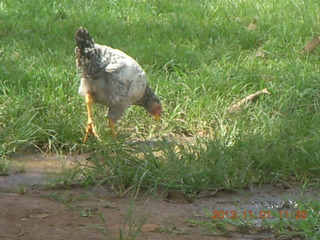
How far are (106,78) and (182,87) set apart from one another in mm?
1202

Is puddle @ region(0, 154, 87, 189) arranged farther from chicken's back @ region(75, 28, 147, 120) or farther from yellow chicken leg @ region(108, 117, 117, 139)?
chicken's back @ region(75, 28, 147, 120)

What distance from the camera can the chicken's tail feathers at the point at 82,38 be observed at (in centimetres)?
700

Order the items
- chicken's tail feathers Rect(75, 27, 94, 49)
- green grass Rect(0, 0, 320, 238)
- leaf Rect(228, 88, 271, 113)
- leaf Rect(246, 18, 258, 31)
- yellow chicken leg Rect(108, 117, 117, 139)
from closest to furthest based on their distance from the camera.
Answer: green grass Rect(0, 0, 320, 238) → chicken's tail feathers Rect(75, 27, 94, 49) → yellow chicken leg Rect(108, 117, 117, 139) → leaf Rect(228, 88, 271, 113) → leaf Rect(246, 18, 258, 31)

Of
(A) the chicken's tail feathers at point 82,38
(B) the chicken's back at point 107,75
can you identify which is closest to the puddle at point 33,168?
(B) the chicken's back at point 107,75

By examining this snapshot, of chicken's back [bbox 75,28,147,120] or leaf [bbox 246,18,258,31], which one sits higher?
chicken's back [bbox 75,28,147,120]

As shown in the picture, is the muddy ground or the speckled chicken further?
the speckled chicken

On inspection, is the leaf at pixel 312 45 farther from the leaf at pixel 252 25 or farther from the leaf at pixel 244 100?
the leaf at pixel 244 100

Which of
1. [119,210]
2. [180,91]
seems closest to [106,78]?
[180,91]

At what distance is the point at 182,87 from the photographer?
26.6 ft

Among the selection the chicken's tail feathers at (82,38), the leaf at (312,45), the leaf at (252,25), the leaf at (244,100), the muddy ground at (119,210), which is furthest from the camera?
the leaf at (252,25)

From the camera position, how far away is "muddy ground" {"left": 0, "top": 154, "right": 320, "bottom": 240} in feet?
16.5

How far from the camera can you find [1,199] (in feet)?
18.7
